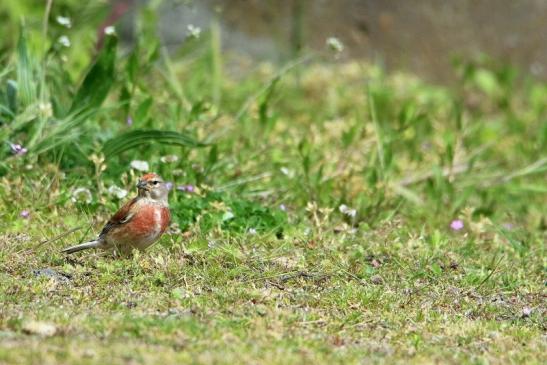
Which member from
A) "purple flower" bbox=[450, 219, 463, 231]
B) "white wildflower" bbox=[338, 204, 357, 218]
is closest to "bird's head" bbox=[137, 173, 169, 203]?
"white wildflower" bbox=[338, 204, 357, 218]

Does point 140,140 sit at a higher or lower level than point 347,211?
higher

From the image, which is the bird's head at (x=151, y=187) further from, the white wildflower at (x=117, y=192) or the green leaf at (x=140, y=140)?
the green leaf at (x=140, y=140)

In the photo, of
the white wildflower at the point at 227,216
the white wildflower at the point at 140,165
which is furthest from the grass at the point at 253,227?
the white wildflower at the point at 140,165

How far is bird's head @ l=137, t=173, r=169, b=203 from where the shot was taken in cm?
586

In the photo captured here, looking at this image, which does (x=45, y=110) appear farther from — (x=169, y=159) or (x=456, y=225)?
(x=456, y=225)

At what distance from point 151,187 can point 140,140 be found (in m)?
0.93

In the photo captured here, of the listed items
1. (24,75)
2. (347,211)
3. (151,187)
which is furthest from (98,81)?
(347,211)

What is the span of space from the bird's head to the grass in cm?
28

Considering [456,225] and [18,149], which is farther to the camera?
[456,225]

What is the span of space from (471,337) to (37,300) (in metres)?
1.87

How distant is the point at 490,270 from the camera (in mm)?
6086

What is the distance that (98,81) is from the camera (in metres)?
7.16

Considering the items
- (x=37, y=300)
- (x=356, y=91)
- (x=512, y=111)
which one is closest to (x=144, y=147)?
(x=37, y=300)

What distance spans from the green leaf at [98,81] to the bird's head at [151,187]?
4.48 ft
